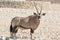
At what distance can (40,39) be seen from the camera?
36.8 ft

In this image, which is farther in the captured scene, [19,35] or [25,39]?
[19,35]

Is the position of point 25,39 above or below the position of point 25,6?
above

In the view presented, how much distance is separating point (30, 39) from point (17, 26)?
0.80m

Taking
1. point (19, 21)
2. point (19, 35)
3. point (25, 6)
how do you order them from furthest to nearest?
point (25, 6) < point (19, 35) < point (19, 21)

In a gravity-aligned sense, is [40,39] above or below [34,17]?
below

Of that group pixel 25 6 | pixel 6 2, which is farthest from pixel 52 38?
pixel 6 2

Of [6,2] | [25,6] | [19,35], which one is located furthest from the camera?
[6,2]

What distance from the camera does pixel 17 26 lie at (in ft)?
35.8

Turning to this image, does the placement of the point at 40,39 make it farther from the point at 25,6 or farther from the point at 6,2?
the point at 6,2

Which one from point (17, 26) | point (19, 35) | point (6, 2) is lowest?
point (6, 2)

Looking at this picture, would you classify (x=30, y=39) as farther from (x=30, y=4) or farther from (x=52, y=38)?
(x=30, y=4)

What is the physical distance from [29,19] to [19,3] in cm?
2272

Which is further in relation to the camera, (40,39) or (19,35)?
(19,35)

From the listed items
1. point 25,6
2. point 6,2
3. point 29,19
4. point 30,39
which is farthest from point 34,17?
point 6,2
